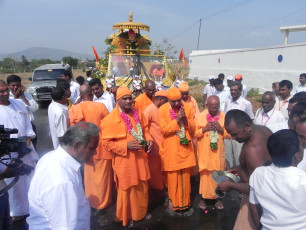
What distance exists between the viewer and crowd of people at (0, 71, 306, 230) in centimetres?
176

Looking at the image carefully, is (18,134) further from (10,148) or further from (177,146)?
(177,146)

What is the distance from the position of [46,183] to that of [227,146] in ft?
14.1

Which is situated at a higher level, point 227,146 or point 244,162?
point 244,162

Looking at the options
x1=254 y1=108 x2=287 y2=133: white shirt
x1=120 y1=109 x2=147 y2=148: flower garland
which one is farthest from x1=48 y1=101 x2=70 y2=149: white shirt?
x1=254 y1=108 x2=287 y2=133: white shirt

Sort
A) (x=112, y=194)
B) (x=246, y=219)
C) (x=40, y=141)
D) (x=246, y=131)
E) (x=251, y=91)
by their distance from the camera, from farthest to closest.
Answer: (x=251, y=91)
(x=40, y=141)
(x=112, y=194)
(x=246, y=219)
(x=246, y=131)

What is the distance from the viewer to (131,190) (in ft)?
12.0

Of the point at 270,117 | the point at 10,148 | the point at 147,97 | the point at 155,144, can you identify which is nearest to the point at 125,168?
the point at 155,144

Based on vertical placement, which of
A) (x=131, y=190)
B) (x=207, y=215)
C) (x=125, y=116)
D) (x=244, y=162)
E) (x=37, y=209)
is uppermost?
(x=125, y=116)

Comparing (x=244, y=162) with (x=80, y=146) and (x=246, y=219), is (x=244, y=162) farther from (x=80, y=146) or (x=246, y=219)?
(x=80, y=146)

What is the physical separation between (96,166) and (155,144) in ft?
3.63

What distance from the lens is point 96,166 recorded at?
4094 mm

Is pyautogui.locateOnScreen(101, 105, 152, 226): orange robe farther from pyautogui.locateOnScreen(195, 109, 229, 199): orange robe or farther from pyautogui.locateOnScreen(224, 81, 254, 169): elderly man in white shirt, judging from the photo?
pyautogui.locateOnScreen(224, 81, 254, 169): elderly man in white shirt

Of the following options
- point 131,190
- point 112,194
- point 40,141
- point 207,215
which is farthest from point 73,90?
point 207,215

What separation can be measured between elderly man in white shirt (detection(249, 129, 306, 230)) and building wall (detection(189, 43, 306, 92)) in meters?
11.1
